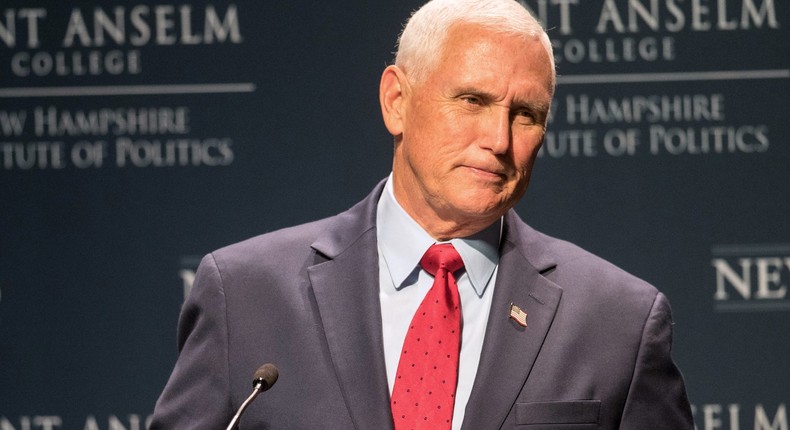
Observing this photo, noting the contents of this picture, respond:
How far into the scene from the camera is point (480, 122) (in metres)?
2.03

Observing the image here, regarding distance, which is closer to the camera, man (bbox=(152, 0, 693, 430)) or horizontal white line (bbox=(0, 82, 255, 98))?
man (bbox=(152, 0, 693, 430))

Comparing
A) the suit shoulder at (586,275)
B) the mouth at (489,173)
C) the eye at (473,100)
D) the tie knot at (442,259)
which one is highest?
the eye at (473,100)

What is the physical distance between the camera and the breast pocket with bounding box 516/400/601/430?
1981 millimetres

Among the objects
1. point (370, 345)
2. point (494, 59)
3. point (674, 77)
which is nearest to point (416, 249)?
point (370, 345)

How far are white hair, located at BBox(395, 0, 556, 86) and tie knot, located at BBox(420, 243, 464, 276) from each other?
0.28 meters

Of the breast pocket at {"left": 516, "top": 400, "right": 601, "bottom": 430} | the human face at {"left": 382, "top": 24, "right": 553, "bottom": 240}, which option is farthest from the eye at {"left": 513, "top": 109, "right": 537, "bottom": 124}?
the breast pocket at {"left": 516, "top": 400, "right": 601, "bottom": 430}

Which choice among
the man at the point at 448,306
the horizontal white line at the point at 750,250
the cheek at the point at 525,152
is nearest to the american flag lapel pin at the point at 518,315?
the man at the point at 448,306

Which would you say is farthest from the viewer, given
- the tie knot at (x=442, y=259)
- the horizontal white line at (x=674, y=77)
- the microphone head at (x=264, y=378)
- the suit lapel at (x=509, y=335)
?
the horizontal white line at (x=674, y=77)

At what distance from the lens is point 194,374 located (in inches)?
81.4

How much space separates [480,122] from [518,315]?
308 mm

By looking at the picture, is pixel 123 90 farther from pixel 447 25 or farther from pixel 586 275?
pixel 586 275

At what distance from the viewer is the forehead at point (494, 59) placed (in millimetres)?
2014

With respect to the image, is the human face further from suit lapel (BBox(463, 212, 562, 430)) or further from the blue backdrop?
the blue backdrop

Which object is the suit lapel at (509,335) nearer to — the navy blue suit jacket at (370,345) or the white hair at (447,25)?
the navy blue suit jacket at (370,345)
